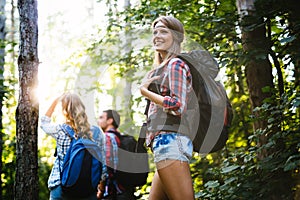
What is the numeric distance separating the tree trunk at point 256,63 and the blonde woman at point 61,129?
1.82 metres

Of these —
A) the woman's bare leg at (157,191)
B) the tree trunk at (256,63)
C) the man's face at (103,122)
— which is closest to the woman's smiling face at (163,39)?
the woman's bare leg at (157,191)

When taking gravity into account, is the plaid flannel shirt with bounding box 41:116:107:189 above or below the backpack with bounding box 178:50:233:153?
below

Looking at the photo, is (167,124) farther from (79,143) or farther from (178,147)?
(79,143)

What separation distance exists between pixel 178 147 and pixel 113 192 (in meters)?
2.86

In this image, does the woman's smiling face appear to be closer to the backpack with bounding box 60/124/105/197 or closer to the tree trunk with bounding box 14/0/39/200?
the tree trunk with bounding box 14/0/39/200

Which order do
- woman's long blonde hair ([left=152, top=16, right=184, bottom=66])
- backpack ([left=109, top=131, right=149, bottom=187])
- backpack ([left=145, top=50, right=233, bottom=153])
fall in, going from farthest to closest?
1. backpack ([left=109, top=131, right=149, bottom=187])
2. woman's long blonde hair ([left=152, top=16, right=184, bottom=66])
3. backpack ([left=145, top=50, right=233, bottom=153])

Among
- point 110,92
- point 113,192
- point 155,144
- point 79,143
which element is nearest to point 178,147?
point 155,144

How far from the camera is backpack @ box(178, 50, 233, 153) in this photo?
2.71 metres

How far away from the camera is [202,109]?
273cm

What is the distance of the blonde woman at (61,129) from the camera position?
382cm

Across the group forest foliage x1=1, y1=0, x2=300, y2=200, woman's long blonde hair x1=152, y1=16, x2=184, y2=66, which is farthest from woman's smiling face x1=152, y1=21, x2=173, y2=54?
forest foliage x1=1, y1=0, x2=300, y2=200

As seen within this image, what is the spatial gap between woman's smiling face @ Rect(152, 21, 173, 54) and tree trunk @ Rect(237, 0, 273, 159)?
1651 millimetres

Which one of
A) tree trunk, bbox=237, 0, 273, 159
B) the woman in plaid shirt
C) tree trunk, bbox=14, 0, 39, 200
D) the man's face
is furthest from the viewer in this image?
the man's face

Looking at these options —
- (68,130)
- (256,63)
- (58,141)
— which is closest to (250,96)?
(256,63)
